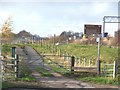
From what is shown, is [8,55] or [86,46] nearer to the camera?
[8,55]

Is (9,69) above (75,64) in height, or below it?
above

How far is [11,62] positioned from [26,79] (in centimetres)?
168

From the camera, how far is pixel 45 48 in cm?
3312

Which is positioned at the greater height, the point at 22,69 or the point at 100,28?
the point at 100,28

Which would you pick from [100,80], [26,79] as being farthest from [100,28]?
[26,79]

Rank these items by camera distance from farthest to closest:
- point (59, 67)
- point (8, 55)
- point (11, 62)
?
point (59, 67)
point (8, 55)
point (11, 62)

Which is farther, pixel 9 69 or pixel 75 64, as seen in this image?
pixel 75 64

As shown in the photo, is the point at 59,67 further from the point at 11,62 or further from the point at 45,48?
the point at 45,48

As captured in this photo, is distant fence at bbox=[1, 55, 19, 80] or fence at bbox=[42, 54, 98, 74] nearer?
distant fence at bbox=[1, 55, 19, 80]

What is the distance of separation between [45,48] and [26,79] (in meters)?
22.9

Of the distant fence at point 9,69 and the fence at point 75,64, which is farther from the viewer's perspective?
the fence at point 75,64

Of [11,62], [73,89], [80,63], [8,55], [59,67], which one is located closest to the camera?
[73,89]

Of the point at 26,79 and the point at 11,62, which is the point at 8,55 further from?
the point at 26,79

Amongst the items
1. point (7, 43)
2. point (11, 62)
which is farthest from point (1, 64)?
point (7, 43)
